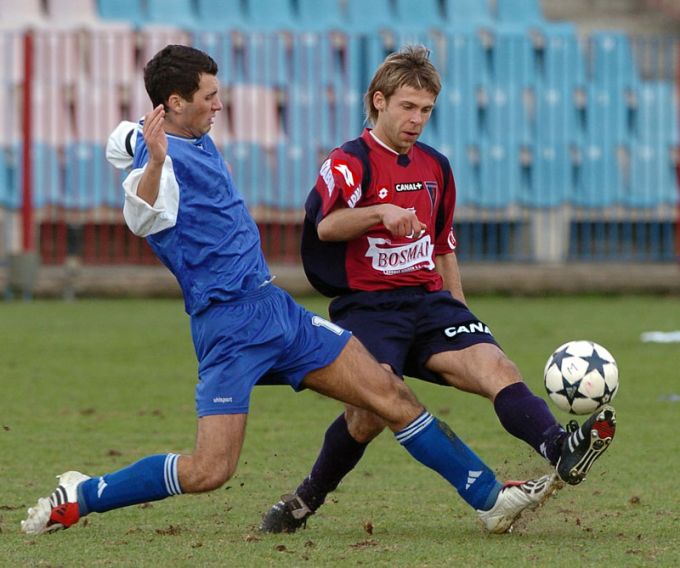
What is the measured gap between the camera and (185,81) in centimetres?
509

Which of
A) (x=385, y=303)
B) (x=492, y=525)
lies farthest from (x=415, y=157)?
(x=492, y=525)

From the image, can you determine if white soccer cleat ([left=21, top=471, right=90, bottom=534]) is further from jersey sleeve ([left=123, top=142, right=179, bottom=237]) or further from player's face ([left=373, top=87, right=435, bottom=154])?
player's face ([left=373, top=87, right=435, bottom=154])

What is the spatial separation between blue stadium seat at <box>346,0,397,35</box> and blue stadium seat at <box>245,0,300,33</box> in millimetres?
848

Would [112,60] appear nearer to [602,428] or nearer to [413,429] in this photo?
[413,429]

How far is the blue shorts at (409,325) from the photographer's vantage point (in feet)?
18.2

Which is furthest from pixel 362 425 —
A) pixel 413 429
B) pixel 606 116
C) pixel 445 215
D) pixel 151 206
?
pixel 606 116

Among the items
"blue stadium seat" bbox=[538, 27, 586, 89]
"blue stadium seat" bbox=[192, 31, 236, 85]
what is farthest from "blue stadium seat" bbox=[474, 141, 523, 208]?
"blue stadium seat" bbox=[192, 31, 236, 85]

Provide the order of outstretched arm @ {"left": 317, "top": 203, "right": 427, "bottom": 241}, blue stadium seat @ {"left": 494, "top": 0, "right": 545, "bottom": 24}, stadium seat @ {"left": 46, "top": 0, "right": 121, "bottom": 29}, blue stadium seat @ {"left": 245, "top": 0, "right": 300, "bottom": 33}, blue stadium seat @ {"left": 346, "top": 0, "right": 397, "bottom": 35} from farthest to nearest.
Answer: blue stadium seat @ {"left": 494, "top": 0, "right": 545, "bottom": 24} → blue stadium seat @ {"left": 346, "top": 0, "right": 397, "bottom": 35} → blue stadium seat @ {"left": 245, "top": 0, "right": 300, "bottom": 33} → stadium seat @ {"left": 46, "top": 0, "right": 121, "bottom": 29} → outstretched arm @ {"left": 317, "top": 203, "right": 427, "bottom": 241}

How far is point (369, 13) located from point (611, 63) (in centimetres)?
363

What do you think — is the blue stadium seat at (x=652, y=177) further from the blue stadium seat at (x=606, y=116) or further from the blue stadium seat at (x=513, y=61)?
the blue stadium seat at (x=513, y=61)

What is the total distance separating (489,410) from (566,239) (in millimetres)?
10744

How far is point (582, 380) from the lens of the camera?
→ 219 inches

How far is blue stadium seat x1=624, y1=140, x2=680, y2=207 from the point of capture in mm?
19859

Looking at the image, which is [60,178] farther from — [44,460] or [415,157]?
[415,157]
